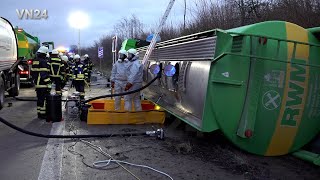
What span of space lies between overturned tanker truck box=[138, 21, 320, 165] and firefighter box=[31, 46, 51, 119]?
5.21 metres

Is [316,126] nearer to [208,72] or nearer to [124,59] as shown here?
[208,72]

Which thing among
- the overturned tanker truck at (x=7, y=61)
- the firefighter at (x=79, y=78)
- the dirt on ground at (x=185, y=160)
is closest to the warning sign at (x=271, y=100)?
the dirt on ground at (x=185, y=160)

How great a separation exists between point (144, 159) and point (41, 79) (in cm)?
495

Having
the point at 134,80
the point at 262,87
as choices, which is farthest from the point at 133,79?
the point at 262,87

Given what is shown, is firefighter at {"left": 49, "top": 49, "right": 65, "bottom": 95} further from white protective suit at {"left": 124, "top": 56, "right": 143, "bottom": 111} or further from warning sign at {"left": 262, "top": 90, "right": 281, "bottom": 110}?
warning sign at {"left": 262, "top": 90, "right": 281, "bottom": 110}

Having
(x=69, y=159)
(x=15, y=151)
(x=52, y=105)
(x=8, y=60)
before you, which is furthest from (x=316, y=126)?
(x=8, y=60)

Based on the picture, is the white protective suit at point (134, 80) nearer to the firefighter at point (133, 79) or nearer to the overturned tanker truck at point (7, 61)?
the firefighter at point (133, 79)

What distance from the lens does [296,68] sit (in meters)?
5.61

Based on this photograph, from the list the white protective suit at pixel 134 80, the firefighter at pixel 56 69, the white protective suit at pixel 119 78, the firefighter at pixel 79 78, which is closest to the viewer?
the white protective suit at pixel 134 80

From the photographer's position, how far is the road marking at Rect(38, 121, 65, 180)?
5.24 m

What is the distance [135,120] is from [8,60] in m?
6.31

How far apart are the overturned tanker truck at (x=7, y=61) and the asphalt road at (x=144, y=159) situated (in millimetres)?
4516

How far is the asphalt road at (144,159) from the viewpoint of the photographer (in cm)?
532

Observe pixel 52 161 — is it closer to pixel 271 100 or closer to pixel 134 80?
pixel 271 100
